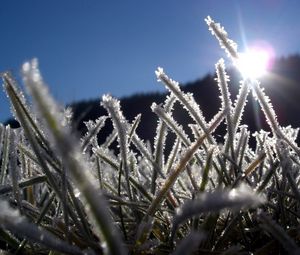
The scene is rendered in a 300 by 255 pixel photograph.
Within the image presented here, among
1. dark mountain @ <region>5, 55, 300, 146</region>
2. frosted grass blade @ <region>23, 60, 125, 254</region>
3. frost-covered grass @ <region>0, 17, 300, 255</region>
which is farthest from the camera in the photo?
dark mountain @ <region>5, 55, 300, 146</region>

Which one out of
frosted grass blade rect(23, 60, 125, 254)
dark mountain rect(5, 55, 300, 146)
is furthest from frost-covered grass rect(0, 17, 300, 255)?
dark mountain rect(5, 55, 300, 146)

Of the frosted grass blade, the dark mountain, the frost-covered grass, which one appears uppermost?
the dark mountain

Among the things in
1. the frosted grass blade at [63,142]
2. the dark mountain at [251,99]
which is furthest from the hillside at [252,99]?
the frosted grass blade at [63,142]

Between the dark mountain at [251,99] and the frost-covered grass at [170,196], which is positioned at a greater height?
the dark mountain at [251,99]

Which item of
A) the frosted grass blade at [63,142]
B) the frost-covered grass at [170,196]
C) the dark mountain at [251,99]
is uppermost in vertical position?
the dark mountain at [251,99]

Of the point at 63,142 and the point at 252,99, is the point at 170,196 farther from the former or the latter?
the point at 252,99

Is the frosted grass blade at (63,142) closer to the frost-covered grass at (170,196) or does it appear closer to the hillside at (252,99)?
the frost-covered grass at (170,196)

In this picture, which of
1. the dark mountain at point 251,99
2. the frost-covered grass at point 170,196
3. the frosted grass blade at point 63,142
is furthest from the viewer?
the dark mountain at point 251,99

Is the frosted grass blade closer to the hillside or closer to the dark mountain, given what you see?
the dark mountain
